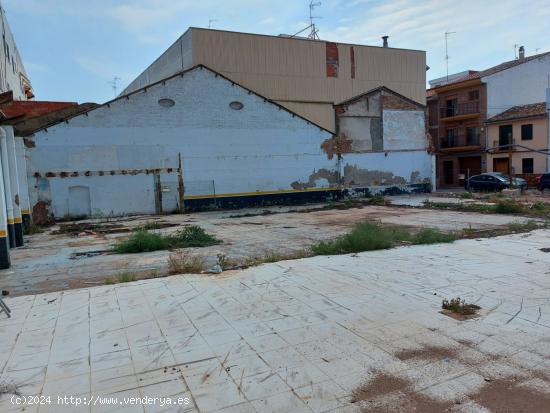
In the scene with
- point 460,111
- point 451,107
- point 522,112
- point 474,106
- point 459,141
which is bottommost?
point 459,141

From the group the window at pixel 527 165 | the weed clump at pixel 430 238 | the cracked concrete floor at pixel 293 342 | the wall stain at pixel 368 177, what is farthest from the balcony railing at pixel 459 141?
the cracked concrete floor at pixel 293 342

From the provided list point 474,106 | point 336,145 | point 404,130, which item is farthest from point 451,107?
point 336,145

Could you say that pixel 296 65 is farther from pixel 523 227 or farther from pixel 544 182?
pixel 523 227

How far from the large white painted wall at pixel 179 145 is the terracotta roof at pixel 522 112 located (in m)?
21.2

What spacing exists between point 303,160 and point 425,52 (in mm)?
17511

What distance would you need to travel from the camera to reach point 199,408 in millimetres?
3484

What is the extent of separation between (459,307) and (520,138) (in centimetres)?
3881

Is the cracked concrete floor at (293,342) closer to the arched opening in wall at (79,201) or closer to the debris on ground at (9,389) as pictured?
the debris on ground at (9,389)

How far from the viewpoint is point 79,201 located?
71.0 feet

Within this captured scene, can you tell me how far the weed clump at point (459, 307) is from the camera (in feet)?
18.2

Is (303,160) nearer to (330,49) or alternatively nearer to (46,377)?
(330,49)

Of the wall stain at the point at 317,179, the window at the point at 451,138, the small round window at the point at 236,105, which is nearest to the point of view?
the small round window at the point at 236,105

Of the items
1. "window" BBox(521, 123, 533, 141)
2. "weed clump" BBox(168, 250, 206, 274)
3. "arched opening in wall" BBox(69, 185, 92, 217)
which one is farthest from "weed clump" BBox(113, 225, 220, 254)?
"window" BBox(521, 123, 533, 141)

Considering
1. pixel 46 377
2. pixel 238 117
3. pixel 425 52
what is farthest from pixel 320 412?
pixel 425 52
